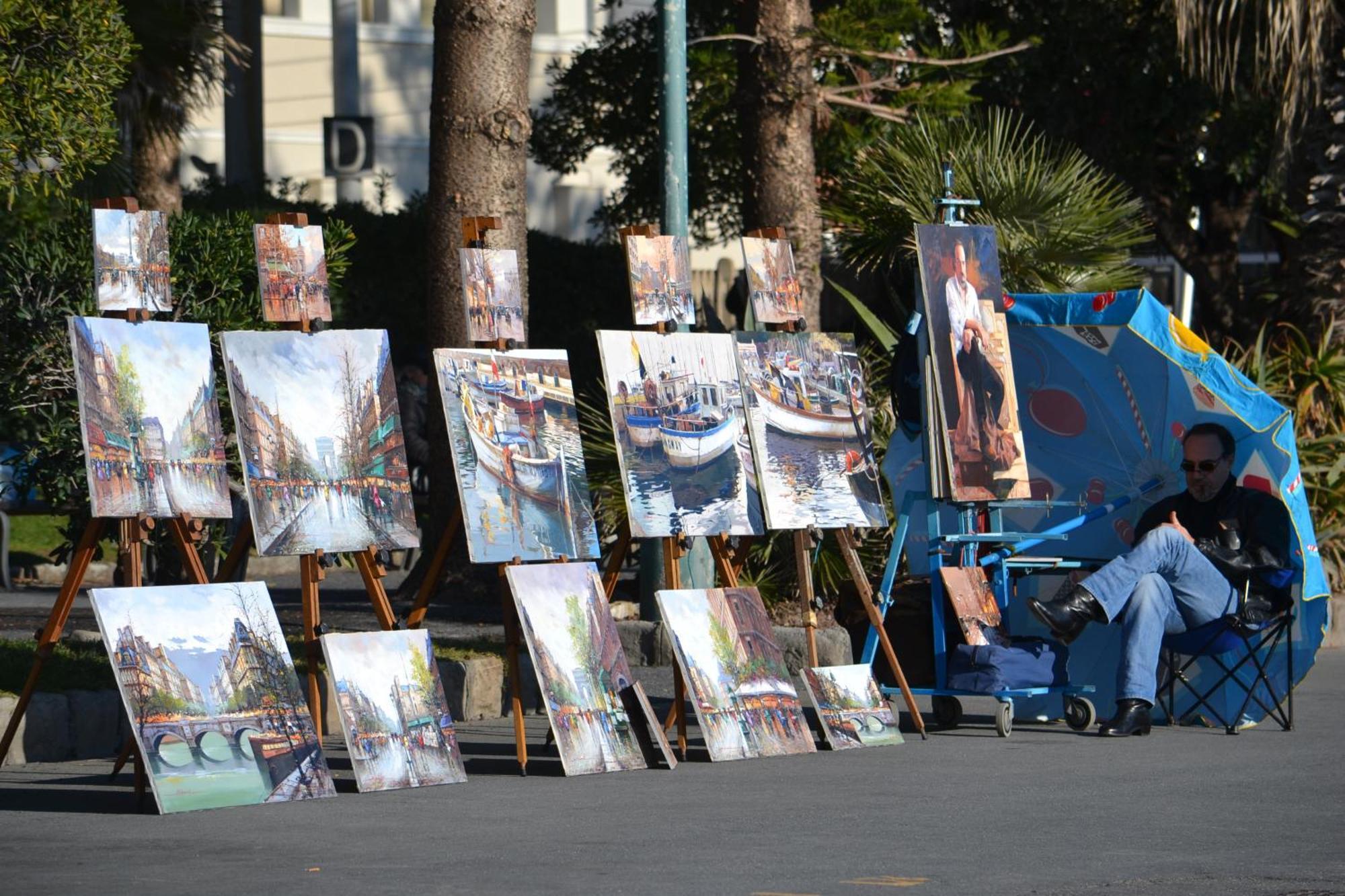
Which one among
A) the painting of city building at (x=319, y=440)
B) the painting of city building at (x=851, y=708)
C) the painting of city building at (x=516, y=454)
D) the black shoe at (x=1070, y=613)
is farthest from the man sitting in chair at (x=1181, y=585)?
the painting of city building at (x=319, y=440)

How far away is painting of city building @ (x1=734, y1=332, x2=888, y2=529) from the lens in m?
→ 9.23

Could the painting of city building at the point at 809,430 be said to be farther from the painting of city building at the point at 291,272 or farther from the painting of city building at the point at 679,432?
the painting of city building at the point at 291,272

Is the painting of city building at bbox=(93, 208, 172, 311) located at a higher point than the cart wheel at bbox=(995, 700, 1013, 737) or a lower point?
higher

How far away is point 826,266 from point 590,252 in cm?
281

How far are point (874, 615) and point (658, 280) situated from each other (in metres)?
1.63

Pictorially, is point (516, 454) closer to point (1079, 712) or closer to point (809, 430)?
point (809, 430)

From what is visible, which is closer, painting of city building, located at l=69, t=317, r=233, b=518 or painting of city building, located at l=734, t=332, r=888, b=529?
painting of city building, located at l=69, t=317, r=233, b=518

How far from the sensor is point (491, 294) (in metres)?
8.71

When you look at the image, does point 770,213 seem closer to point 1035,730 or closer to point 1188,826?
point 1035,730

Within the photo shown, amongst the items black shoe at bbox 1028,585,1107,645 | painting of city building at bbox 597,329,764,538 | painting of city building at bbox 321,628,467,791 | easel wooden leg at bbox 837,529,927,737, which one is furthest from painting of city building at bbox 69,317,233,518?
black shoe at bbox 1028,585,1107,645

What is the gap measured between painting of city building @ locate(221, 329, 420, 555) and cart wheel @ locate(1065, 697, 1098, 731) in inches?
123

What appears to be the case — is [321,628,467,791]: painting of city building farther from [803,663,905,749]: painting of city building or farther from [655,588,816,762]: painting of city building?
[803,663,905,749]: painting of city building

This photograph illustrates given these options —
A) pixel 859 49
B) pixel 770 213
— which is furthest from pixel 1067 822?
pixel 859 49

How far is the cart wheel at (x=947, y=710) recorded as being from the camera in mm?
9828
